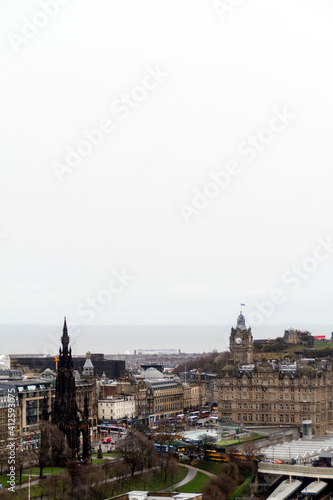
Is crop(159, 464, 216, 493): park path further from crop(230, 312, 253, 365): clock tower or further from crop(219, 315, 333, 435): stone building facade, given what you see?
crop(230, 312, 253, 365): clock tower

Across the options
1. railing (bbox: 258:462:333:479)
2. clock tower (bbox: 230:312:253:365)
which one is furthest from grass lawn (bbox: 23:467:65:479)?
clock tower (bbox: 230:312:253:365)

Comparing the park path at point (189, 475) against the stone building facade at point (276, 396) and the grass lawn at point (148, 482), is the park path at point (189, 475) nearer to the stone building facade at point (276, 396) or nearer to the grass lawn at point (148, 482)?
the grass lawn at point (148, 482)

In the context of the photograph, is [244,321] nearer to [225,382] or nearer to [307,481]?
[225,382]

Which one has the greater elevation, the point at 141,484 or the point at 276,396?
the point at 276,396

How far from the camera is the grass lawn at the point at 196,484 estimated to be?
80.3 m

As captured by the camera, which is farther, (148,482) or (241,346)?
(241,346)

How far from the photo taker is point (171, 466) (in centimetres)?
8431

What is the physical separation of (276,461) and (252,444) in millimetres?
10548

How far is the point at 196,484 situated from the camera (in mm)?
82688

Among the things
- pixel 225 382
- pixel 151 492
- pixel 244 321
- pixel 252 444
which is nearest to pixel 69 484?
pixel 151 492

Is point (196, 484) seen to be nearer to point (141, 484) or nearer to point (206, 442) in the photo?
point (141, 484)

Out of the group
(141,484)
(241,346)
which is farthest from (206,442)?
(241,346)

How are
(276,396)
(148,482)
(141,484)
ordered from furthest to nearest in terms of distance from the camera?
1. (276,396)
2. (148,482)
3. (141,484)

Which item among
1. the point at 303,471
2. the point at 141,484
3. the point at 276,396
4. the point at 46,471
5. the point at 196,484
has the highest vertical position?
the point at 276,396
